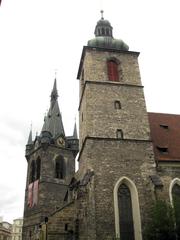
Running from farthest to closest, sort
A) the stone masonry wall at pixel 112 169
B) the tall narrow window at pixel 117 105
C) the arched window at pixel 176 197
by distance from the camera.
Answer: the tall narrow window at pixel 117 105 < the stone masonry wall at pixel 112 169 < the arched window at pixel 176 197

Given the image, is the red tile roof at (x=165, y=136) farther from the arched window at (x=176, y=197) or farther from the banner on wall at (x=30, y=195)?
the banner on wall at (x=30, y=195)

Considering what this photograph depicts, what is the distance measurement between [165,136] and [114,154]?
4648 mm

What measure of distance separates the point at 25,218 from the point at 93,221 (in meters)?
19.3

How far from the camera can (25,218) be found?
1310 inches

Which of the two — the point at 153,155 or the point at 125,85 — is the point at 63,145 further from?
the point at 153,155

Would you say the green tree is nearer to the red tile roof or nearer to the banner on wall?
the red tile roof

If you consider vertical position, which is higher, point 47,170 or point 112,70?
point 112,70

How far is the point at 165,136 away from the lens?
2117 cm

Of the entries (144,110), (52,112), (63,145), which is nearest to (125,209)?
(144,110)

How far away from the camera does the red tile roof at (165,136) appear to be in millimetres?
19244

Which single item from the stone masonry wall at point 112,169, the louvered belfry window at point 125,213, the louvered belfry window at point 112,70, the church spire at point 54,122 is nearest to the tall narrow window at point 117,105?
the louvered belfry window at point 112,70

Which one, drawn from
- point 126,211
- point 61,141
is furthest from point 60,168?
point 126,211

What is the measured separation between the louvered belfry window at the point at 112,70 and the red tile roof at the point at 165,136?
3.84 m

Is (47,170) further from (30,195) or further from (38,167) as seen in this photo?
(30,195)
